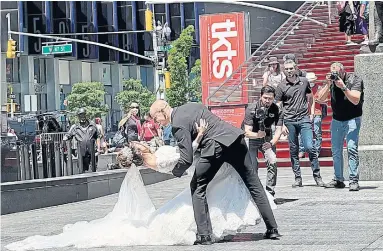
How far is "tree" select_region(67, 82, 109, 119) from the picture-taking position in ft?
242

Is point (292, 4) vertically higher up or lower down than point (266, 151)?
higher up

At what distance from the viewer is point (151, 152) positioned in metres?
9.04

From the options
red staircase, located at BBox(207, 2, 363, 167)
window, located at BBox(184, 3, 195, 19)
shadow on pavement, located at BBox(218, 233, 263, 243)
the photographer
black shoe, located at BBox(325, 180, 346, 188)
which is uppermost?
window, located at BBox(184, 3, 195, 19)

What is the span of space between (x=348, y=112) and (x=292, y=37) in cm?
1816

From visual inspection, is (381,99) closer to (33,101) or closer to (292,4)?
(292,4)

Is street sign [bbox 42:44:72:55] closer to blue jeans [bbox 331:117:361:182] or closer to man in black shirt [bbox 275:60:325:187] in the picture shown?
man in black shirt [bbox 275:60:325:187]

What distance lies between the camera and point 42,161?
15180 millimetres

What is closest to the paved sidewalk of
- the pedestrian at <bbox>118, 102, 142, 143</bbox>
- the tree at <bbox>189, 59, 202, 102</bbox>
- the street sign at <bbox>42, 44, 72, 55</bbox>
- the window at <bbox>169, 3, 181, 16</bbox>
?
the pedestrian at <bbox>118, 102, 142, 143</bbox>

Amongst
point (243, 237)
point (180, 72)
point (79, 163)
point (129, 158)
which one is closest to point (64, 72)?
point (180, 72)

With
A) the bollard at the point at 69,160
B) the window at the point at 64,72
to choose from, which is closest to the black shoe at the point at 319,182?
the bollard at the point at 69,160

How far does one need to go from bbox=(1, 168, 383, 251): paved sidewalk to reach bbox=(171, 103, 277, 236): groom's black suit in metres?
0.32

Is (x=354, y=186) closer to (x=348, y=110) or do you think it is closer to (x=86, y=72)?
(x=348, y=110)

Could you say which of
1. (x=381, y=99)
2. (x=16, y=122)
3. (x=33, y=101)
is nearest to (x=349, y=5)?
(x=381, y=99)

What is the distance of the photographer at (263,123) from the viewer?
35.6 ft
